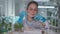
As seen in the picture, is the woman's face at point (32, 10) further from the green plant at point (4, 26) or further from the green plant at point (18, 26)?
the green plant at point (4, 26)

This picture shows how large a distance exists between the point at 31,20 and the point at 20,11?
263 millimetres

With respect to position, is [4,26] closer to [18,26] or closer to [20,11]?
[18,26]

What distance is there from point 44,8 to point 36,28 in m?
0.40

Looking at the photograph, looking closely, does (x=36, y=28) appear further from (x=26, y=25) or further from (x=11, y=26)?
(x=11, y=26)

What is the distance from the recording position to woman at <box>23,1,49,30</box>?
4.37 m

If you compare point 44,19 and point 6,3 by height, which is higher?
point 6,3

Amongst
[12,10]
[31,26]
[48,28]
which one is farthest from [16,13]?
[48,28]

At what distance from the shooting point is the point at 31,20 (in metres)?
4.40

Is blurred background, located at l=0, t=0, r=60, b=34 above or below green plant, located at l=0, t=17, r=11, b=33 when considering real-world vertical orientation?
above

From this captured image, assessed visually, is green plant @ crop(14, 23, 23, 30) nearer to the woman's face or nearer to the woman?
the woman

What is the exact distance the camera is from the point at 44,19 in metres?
4.39

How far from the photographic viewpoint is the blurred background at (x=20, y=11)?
4352 millimetres

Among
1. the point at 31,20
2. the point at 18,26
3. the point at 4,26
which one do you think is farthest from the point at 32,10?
the point at 4,26

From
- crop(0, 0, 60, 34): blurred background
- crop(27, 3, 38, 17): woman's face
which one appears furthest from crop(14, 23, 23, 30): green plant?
crop(27, 3, 38, 17): woman's face
